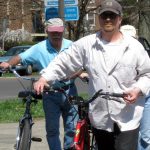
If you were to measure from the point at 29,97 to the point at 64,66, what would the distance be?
31.5 inches

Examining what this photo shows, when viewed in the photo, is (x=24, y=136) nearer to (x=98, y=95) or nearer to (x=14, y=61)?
(x=98, y=95)

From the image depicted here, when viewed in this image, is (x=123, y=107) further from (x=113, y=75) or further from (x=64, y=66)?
(x=64, y=66)

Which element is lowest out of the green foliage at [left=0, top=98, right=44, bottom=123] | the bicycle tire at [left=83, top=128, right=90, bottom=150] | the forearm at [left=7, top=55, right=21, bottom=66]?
the green foliage at [left=0, top=98, right=44, bottom=123]

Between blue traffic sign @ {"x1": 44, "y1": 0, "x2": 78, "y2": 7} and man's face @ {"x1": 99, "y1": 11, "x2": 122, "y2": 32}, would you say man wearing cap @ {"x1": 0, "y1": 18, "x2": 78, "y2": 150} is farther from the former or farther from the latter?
blue traffic sign @ {"x1": 44, "y1": 0, "x2": 78, "y2": 7}

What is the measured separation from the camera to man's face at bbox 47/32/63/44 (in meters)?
6.33

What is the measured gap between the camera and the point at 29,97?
5379mm

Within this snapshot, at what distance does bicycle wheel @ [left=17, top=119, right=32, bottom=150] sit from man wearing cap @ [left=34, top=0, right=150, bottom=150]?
0.83 m

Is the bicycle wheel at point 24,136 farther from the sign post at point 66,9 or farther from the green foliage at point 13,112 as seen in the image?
the sign post at point 66,9

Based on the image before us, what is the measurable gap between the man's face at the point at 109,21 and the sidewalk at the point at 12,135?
3.92 metres

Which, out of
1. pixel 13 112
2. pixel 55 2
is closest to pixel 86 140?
pixel 13 112

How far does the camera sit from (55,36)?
20.9ft

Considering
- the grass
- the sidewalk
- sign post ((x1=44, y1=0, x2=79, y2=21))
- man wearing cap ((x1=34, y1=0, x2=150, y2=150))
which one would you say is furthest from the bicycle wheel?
sign post ((x1=44, y1=0, x2=79, y2=21))

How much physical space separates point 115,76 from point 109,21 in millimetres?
410

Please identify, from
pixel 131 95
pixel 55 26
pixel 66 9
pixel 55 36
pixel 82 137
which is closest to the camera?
pixel 131 95
